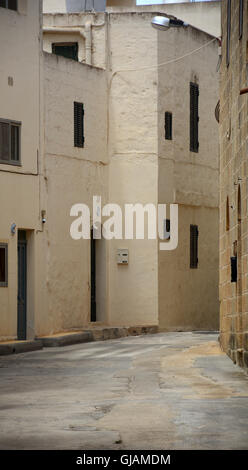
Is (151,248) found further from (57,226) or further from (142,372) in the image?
(142,372)

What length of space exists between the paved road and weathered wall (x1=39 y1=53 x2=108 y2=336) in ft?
13.0

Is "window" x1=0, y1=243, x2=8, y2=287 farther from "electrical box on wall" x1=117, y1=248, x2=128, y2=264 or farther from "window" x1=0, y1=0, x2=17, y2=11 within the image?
"window" x1=0, y1=0, x2=17, y2=11

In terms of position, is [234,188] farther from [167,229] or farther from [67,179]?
[167,229]

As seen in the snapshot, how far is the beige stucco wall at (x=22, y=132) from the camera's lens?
22859 mm

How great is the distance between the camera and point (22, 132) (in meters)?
23.6

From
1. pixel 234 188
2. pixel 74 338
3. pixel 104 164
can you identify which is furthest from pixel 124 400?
pixel 104 164

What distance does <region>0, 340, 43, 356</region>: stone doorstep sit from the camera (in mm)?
20922

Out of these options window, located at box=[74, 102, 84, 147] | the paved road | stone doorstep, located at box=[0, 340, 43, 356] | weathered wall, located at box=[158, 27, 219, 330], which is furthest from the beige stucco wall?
weathered wall, located at box=[158, 27, 219, 330]

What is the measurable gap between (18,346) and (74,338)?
9.16 ft

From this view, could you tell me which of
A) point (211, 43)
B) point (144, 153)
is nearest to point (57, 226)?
point (144, 153)

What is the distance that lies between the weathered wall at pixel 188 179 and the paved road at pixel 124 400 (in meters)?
7.29

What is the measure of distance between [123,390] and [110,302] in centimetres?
1376

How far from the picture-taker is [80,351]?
70.7 feet

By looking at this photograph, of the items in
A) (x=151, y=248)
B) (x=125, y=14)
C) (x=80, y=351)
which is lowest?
(x=80, y=351)
